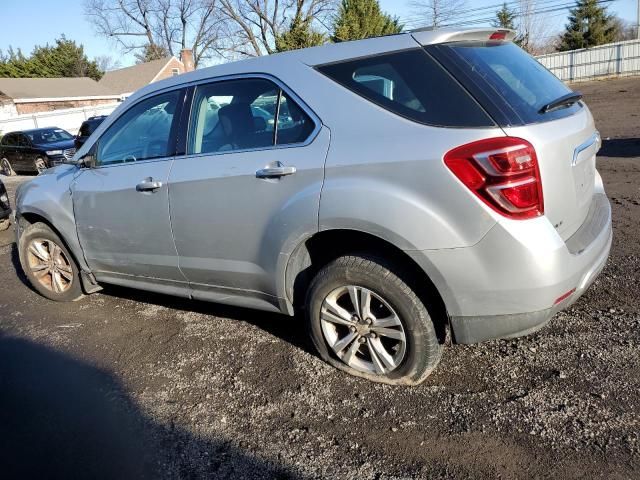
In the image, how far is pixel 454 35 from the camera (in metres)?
2.85

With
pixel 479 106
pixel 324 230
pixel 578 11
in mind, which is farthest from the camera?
pixel 578 11

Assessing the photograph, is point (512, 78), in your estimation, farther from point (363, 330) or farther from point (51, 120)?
point (51, 120)

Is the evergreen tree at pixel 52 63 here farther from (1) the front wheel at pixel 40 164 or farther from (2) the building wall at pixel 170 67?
(1) the front wheel at pixel 40 164

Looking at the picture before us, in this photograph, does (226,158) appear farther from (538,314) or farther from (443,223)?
(538,314)

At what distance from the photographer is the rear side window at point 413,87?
2.58 metres

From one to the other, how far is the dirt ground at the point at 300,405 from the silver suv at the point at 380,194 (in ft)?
1.13

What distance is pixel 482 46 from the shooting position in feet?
9.66

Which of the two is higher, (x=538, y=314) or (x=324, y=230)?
(x=324, y=230)

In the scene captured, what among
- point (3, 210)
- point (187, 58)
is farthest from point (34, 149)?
point (187, 58)

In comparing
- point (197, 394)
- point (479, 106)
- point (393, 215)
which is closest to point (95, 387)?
point (197, 394)

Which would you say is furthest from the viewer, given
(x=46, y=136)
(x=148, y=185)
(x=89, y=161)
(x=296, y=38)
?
(x=296, y=38)

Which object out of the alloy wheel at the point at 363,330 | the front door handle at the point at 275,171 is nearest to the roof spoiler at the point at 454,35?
the front door handle at the point at 275,171

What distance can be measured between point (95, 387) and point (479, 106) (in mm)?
2885

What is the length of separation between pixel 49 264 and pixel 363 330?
3.40 meters
